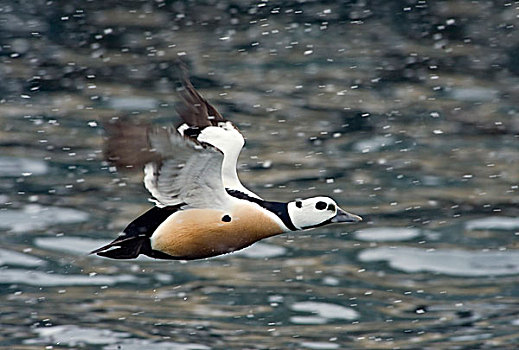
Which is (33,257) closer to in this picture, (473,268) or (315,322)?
(315,322)

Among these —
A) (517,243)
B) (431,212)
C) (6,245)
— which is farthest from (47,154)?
(517,243)

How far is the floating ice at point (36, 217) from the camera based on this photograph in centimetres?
856

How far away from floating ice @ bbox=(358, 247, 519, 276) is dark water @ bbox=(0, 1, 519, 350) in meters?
0.01

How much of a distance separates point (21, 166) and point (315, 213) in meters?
3.36

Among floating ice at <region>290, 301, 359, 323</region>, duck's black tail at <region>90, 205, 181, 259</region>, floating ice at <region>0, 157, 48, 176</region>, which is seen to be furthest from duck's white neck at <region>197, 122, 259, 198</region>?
floating ice at <region>0, 157, 48, 176</region>

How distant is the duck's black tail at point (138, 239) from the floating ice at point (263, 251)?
58.3 inches

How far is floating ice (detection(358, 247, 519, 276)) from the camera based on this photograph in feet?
26.8

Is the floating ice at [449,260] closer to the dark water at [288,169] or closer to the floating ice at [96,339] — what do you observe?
the dark water at [288,169]

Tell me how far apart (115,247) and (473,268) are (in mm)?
2481

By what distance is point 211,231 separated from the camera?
669 centimetres

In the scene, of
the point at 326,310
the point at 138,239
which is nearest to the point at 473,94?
the point at 326,310

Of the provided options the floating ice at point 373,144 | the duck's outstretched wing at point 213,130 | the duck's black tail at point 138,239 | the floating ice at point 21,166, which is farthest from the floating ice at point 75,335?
the floating ice at point 373,144

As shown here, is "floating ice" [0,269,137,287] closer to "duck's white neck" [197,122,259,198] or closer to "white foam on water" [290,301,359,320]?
"white foam on water" [290,301,359,320]

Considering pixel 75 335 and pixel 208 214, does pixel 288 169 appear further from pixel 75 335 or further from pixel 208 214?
pixel 208 214
